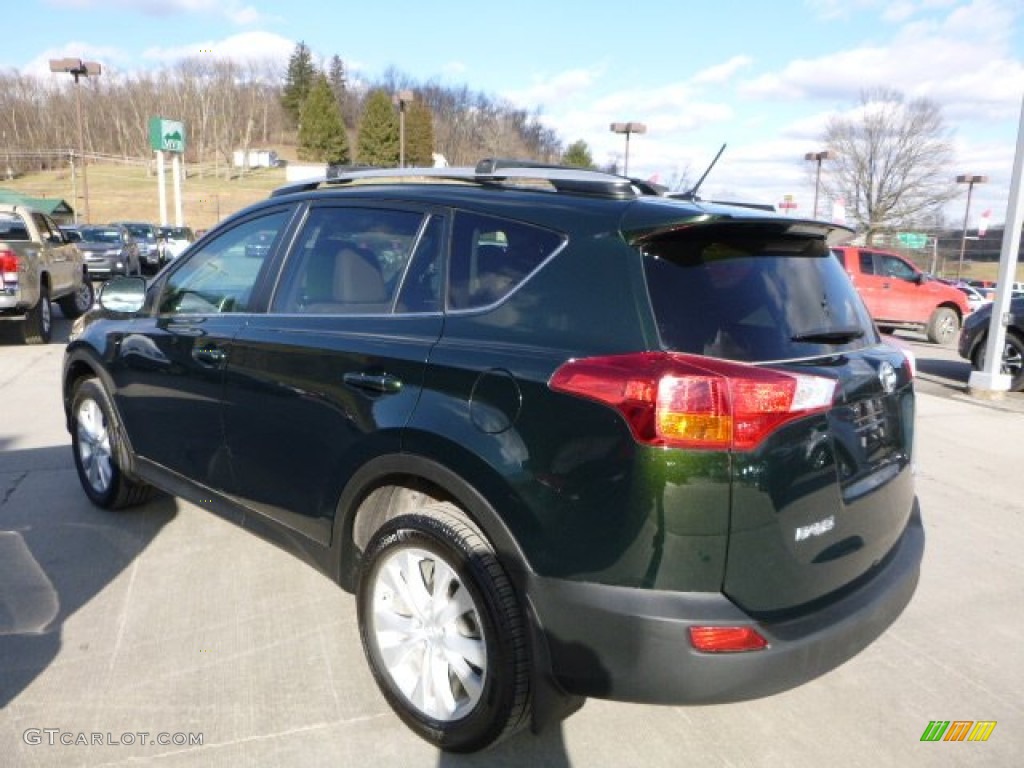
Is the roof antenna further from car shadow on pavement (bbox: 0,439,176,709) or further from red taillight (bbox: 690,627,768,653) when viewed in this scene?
car shadow on pavement (bbox: 0,439,176,709)

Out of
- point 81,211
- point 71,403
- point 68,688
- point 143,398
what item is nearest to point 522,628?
point 68,688

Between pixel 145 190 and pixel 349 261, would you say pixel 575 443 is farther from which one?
pixel 145 190

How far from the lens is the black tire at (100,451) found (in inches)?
167

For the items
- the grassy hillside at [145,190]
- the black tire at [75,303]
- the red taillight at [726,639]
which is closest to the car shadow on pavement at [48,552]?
the red taillight at [726,639]

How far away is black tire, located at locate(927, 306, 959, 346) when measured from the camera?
16.0 meters

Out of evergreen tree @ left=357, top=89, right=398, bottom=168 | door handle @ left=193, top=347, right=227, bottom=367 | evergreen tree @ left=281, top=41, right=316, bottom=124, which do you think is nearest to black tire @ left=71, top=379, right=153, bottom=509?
door handle @ left=193, top=347, right=227, bottom=367

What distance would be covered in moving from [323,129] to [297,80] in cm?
3011

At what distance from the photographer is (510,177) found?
109 inches

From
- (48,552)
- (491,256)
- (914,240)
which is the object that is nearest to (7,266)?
(48,552)

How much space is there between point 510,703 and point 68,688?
1.70 metres

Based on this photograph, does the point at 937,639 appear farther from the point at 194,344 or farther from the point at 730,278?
the point at 194,344

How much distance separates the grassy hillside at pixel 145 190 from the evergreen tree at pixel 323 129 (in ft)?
16.2

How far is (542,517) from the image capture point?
7.16ft

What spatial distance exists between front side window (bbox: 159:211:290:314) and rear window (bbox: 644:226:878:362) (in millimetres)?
1834
